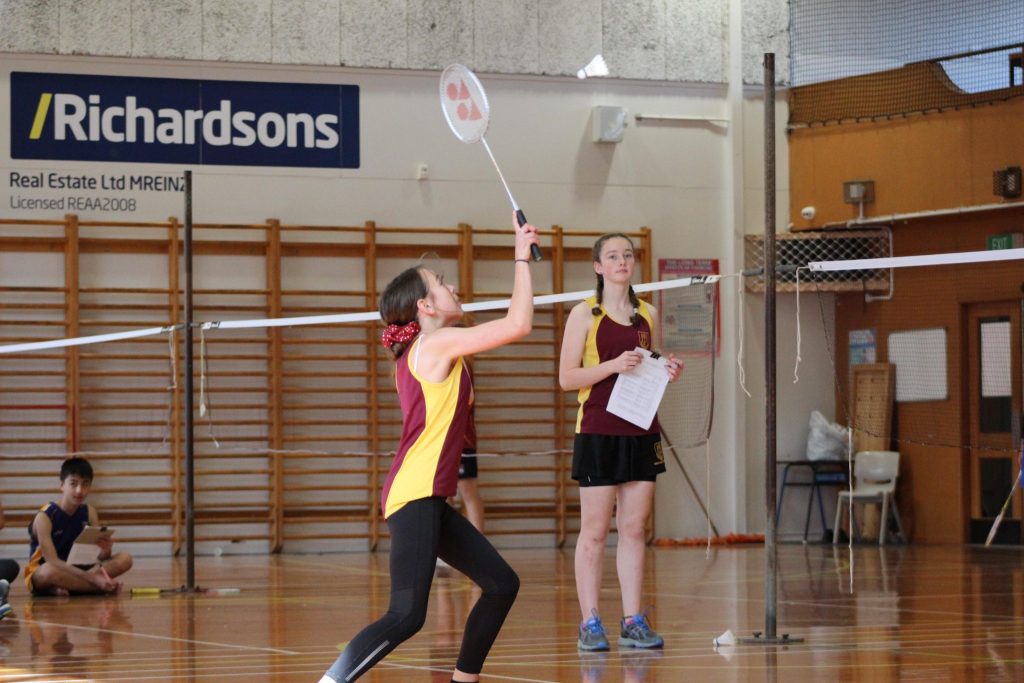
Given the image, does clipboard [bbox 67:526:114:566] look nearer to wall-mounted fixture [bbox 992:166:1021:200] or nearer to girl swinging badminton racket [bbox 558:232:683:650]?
girl swinging badminton racket [bbox 558:232:683:650]

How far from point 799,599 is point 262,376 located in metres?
6.30

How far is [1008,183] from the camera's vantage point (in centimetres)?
1243

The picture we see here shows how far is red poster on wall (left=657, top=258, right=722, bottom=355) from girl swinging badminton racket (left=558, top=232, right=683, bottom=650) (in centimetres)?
786

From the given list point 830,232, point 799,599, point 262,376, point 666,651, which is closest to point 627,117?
point 830,232

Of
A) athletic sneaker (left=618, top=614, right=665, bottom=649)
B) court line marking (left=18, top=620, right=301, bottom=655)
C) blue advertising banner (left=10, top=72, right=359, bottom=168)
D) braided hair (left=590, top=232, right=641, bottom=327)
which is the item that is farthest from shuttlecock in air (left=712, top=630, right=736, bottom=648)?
blue advertising banner (left=10, top=72, right=359, bottom=168)

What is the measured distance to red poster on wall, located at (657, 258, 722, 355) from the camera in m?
13.9

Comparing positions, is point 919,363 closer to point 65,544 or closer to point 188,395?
point 188,395

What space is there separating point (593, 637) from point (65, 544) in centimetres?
460

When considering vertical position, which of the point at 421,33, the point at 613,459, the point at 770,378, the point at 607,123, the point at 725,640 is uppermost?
the point at 421,33

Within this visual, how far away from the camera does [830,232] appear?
14.1 metres

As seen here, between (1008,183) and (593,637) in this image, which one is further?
(1008,183)

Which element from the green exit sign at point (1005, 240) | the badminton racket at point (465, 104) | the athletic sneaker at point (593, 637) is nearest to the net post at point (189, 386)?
the badminton racket at point (465, 104)

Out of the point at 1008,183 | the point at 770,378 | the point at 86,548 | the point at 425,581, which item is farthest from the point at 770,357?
the point at 1008,183

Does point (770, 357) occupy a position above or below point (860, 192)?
below
